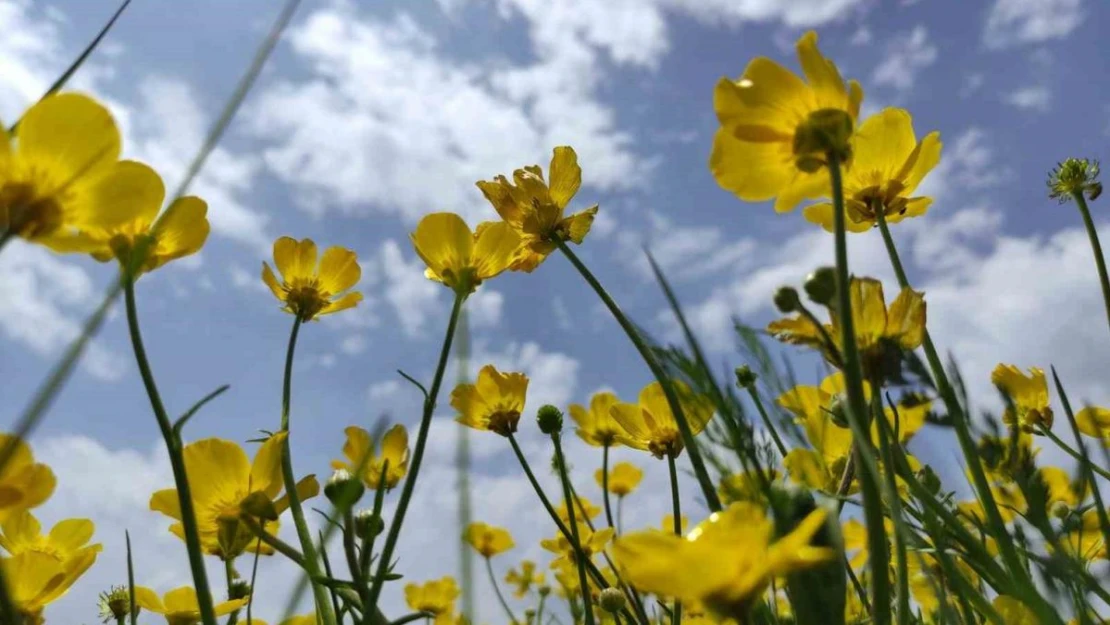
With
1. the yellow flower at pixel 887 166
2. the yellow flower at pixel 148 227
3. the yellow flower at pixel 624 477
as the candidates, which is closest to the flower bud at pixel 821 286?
the yellow flower at pixel 887 166

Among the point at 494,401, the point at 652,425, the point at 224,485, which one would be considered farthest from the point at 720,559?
the point at 494,401

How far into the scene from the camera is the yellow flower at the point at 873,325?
1.00m

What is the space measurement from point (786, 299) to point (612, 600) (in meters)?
1.10

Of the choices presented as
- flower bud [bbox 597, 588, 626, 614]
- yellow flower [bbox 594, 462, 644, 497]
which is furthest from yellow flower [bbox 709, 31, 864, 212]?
yellow flower [bbox 594, 462, 644, 497]

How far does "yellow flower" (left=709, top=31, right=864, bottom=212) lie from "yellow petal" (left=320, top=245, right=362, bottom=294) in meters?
1.02

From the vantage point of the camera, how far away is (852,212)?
1.47m

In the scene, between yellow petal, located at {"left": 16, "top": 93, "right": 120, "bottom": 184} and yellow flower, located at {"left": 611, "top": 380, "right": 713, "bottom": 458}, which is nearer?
yellow petal, located at {"left": 16, "top": 93, "right": 120, "bottom": 184}

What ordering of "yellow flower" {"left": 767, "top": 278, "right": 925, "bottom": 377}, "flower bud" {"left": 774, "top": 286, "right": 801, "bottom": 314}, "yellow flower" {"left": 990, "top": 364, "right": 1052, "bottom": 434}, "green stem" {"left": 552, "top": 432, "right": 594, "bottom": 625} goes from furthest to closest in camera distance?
"yellow flower" {"left": 990, "top": 364, "right": 1052, "bottom": 434}
"green stem" {"left": 552, "top": 432, "right": 594, "bottom": 625}
"yellow flower" {"left": 767, "top": 278, "right": 925, "bottom": 377}
"flower bud" {"left": 774, "top": 286, "right": 801, "bottom": 314}

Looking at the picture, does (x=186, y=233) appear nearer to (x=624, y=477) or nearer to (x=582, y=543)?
(x=582, y=543)

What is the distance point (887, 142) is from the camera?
55.7 inches

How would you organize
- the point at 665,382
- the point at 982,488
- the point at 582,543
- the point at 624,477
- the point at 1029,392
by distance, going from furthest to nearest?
the point at 624,477, the point at 582,543, the point at 1029,392, the point at 665,382, the point at 982,488

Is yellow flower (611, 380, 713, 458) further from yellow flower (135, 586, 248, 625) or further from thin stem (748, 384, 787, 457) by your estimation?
yellow flower (135, 586, 248, 625)

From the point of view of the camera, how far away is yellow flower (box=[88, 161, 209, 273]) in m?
0.99

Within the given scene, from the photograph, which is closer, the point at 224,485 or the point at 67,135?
the point at 67,135
